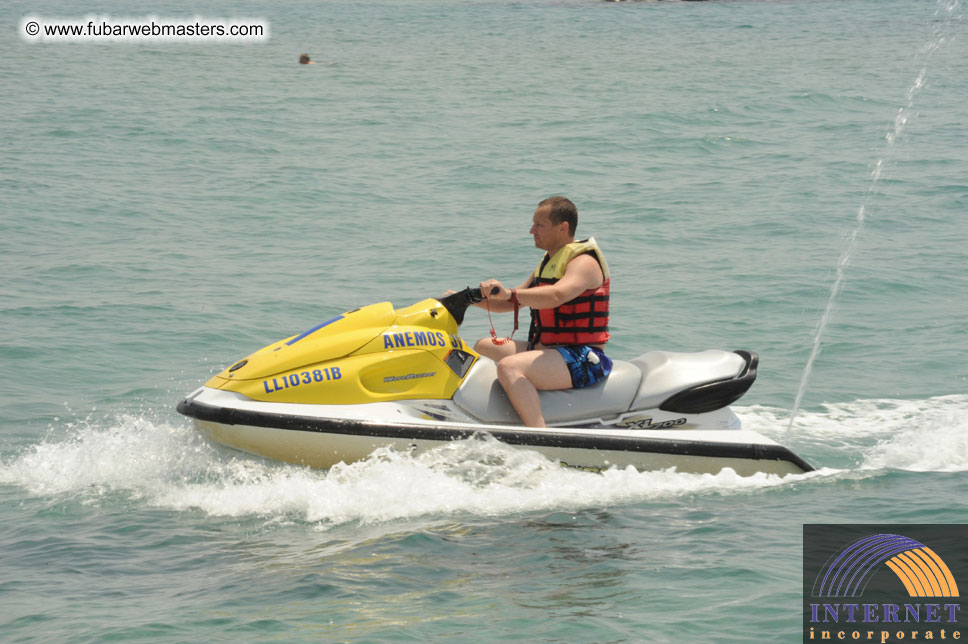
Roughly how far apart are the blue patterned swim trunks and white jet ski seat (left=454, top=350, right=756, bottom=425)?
7 centimetres

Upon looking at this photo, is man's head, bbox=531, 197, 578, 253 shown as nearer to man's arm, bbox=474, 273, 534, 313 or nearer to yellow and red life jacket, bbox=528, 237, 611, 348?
yellow and red life jacket, bbox=528, 237, 611, 348

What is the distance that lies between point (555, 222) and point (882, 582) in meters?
2.44

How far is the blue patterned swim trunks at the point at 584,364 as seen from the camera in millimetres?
6164

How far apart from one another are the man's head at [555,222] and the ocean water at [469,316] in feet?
3.81

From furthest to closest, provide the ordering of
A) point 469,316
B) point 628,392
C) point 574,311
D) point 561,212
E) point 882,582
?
1. point 469,316
2. point 628,392
3. point 574,311
4. point 561,212
5. point 882,582

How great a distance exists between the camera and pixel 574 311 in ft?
20.4

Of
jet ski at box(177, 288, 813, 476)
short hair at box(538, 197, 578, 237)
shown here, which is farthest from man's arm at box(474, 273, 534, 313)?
short hair at box(538, 197, 578, 237)

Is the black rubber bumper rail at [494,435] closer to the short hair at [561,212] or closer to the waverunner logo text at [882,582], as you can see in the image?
the waverunner logo text at [882,582]

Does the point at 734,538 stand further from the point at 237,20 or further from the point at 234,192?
the point at 237,20

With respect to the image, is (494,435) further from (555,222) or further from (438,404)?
(555,222)

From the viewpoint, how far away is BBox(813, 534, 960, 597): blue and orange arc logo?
492cm

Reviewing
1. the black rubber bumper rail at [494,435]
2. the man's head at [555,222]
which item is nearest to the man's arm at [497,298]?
the man's head at [555,222]

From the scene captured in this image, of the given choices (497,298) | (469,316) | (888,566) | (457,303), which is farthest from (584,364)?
(469,316)

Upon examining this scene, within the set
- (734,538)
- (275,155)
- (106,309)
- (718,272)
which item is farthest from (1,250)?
(734,538)
